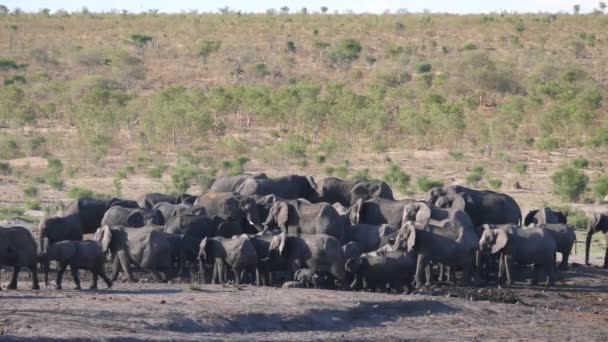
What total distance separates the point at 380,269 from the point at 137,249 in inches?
156

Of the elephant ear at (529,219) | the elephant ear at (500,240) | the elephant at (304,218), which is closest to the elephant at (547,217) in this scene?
the elephant ear at (529,219)

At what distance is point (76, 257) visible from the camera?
18.5m

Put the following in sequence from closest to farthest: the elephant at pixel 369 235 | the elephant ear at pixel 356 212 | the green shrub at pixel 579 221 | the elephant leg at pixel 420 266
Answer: the elephant leg at pixel 420 266 < the elephant at pixel 369 235 < the elephant ear at pixel 356 212 < the green shrub at pixel 579 221

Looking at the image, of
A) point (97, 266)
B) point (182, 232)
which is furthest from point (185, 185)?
point (97, 266)

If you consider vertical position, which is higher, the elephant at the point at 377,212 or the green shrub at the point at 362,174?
the elephant at the point at 377,212

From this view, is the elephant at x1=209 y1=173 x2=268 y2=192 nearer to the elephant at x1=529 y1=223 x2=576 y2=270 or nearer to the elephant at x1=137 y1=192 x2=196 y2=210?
the elephant at x1=137 y1=192 x2=196 y2=210

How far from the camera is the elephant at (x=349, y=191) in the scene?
1058 inches

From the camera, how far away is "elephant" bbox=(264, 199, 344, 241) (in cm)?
2244

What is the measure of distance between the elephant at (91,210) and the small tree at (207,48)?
4898 cm

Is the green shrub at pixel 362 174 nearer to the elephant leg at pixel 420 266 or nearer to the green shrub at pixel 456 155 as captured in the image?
the green shrub at pixel 456 155

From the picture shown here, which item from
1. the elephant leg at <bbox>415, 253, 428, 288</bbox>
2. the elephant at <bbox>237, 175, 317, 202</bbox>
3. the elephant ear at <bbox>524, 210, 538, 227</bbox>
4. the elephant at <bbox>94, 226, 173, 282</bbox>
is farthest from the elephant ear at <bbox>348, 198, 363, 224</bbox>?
the elephant at <bbox>94, 226, 173, 282</bbox>

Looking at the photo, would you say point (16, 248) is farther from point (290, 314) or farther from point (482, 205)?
point (482, 205)

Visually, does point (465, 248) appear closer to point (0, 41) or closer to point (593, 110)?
point (593, 110)

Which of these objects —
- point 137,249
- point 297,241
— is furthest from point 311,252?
point 137,249
